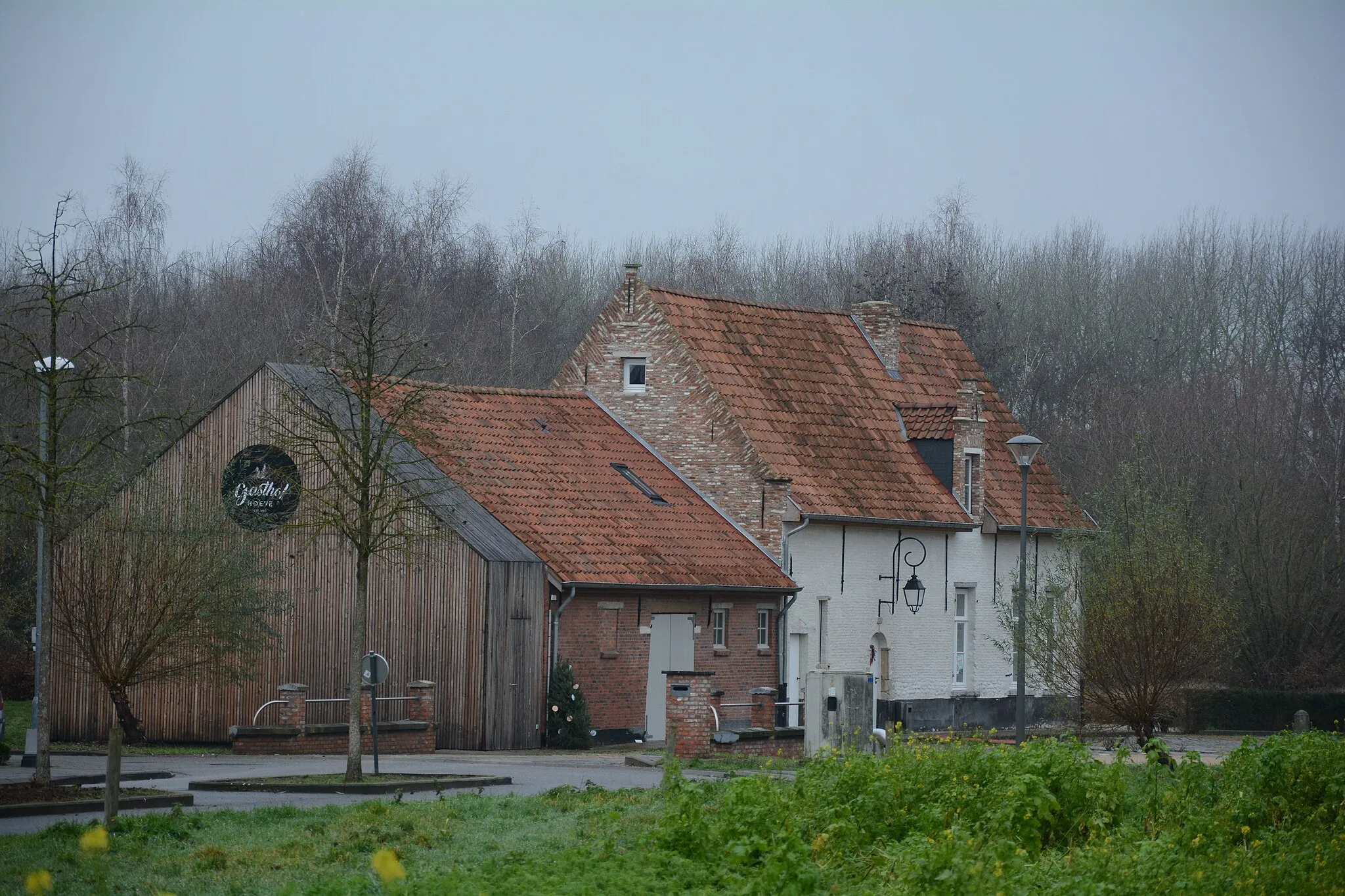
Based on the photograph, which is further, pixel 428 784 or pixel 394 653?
pixel 394 653

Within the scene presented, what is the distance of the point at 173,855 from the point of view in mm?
13930

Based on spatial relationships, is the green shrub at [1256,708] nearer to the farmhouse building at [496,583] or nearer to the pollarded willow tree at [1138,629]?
the pollarded willow tree at [1138,629]

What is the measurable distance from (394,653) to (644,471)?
23.0 feet

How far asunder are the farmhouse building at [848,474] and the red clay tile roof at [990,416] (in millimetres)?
78

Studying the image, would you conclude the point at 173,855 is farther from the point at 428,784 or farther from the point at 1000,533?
the point at 1000,533

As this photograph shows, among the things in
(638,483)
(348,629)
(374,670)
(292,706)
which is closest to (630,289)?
(638,483)

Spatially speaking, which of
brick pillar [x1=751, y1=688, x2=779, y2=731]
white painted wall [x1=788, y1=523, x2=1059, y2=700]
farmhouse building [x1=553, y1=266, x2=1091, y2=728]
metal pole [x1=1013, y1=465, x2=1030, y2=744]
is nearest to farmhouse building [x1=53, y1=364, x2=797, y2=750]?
farmhouse building [x1=553, y1=266, x2=1091, y2=728]

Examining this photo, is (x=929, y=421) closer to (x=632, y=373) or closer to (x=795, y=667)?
(x=632, y=373)

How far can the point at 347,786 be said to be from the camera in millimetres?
20453

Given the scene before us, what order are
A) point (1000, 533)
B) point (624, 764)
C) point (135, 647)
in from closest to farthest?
point (624, 764)
point (135, 647)
point (1000, 533)

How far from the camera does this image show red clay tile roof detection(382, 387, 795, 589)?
1200 inches

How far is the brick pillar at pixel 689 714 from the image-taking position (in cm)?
2684

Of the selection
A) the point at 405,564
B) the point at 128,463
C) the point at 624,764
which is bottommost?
the point at 624,764

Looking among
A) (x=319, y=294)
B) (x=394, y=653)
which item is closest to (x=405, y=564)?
(x=394, y=653)
